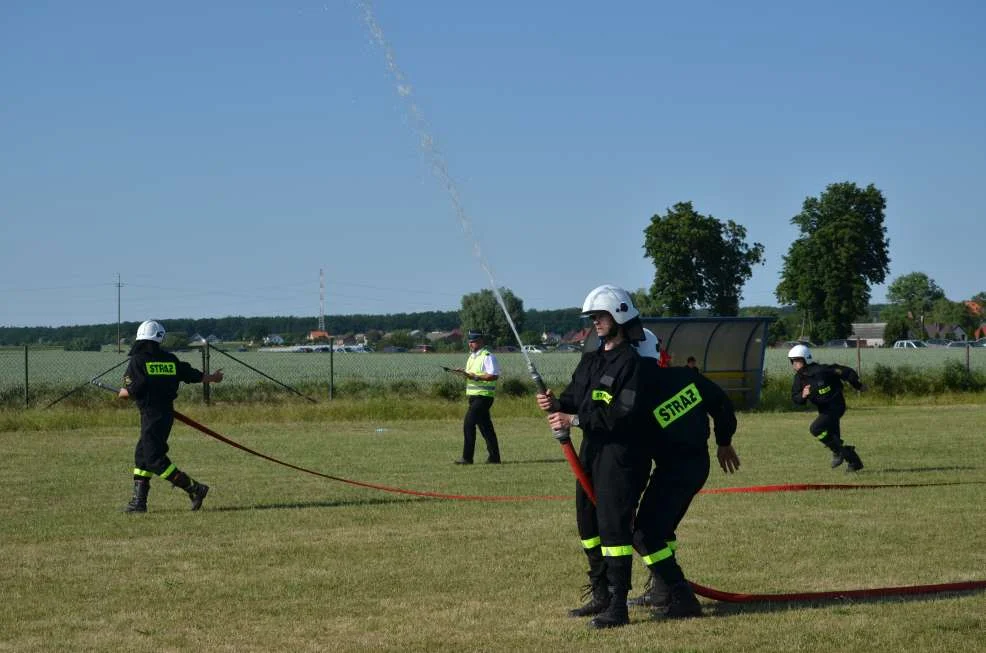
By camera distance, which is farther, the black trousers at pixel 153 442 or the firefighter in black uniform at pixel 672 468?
the black trousers at pixel 153 442

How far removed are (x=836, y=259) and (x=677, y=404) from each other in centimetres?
7873

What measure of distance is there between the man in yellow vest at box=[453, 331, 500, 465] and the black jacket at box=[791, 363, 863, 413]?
4363 millimetres

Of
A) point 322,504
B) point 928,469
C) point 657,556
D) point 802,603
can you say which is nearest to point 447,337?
point 928,469

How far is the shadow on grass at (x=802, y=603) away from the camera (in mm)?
7656

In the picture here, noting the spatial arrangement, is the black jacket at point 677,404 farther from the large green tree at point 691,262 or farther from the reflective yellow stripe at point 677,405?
the large green tree at point 691,262

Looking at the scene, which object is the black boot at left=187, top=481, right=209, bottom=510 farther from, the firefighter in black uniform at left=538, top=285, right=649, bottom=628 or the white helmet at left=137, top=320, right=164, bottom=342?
the firefighter in black uniform at left=538, top=285, right=649, bottom=628

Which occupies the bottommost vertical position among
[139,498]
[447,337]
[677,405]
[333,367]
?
[139,498]

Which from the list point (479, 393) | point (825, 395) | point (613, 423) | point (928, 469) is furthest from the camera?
point (479, 393)

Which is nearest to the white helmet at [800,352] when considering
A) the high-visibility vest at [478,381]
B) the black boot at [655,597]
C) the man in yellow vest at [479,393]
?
the man in yellow vest at [479,393]

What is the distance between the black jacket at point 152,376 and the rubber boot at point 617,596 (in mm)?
6525

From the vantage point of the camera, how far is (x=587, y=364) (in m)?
7.35

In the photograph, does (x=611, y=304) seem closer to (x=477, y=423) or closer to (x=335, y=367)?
(x=477, y=423)

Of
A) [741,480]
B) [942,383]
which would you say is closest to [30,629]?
[741,480]

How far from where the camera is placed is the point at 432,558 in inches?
388
